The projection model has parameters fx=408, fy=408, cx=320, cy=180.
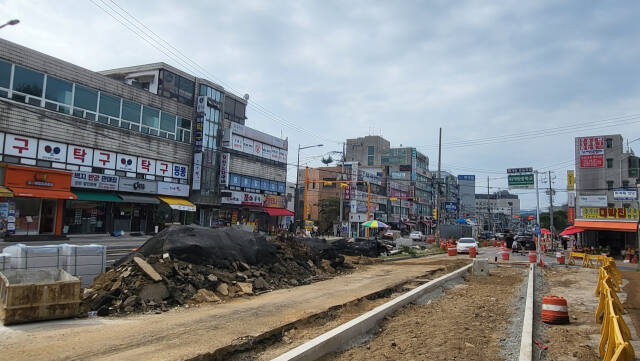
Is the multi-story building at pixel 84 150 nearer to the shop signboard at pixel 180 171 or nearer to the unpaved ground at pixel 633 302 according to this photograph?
the shop signboard at pixel 180 171

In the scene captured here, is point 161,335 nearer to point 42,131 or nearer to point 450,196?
point 42,131

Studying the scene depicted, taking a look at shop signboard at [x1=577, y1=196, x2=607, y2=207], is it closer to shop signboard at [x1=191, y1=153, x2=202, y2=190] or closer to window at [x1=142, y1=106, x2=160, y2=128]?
shop signboard at [x1=191, y1=153, x2=202, y2=190]

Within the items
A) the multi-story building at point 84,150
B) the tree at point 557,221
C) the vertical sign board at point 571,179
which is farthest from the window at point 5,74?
the tree at point 557,221

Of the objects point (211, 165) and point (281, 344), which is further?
point (211, 165)

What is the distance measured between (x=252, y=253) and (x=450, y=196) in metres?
116

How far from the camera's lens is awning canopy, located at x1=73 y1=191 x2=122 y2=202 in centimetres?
2915

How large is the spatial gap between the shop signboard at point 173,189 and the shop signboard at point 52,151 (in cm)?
867

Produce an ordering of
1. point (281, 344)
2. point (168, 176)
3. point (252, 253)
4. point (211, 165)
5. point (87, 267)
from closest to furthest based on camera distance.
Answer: point (281, 344) → point (87, 267) → point (252, 253) → point (168, 176) → point (211, 165)

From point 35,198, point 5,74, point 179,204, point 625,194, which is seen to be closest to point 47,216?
point 35,198

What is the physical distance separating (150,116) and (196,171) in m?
6.63

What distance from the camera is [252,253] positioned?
44.4ft

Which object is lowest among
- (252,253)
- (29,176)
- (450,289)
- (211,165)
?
(450,289)

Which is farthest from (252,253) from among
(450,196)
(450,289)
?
(450,196)

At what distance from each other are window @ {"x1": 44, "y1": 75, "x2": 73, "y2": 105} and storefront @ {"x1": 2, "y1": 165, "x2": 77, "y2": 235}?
17.0 feet
